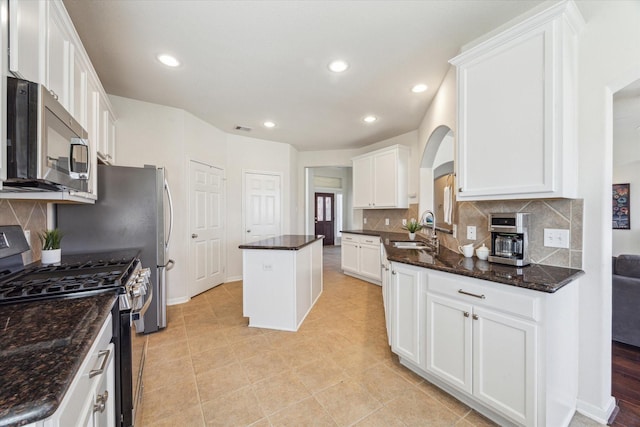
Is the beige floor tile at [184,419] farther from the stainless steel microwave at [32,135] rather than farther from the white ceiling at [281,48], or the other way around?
the white ceiling at [281,48]

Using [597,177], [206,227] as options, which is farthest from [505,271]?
[206,227]

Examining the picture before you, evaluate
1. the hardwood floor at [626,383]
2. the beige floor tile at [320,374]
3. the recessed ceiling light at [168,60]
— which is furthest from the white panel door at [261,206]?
the hardwood floor at [626,383]

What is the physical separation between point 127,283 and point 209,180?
2843 mm

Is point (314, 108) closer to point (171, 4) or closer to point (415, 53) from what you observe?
point (415, 53)

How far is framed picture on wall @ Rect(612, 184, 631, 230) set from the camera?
4.16 metres

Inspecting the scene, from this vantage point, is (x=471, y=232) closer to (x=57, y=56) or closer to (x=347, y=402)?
(x=347, y=402)

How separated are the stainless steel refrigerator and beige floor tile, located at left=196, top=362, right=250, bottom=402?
0.82 metres

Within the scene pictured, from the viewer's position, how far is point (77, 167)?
4.57 ft

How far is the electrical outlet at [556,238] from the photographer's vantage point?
1.66 metres

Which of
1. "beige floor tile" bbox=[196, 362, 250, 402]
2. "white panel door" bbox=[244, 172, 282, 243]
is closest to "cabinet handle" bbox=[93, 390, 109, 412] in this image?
"beige floor tile" bbox=[196, 362, 250, 402]

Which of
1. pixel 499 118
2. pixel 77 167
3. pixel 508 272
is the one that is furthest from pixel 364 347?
pixel 77 167

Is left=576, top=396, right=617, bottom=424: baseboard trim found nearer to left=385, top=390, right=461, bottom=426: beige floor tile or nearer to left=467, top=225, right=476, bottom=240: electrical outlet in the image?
left=385, top=390, right=461, bottom=426: beige floor tile

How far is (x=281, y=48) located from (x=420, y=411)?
2.84m

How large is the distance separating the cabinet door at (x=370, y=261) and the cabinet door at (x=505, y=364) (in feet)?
9.08
